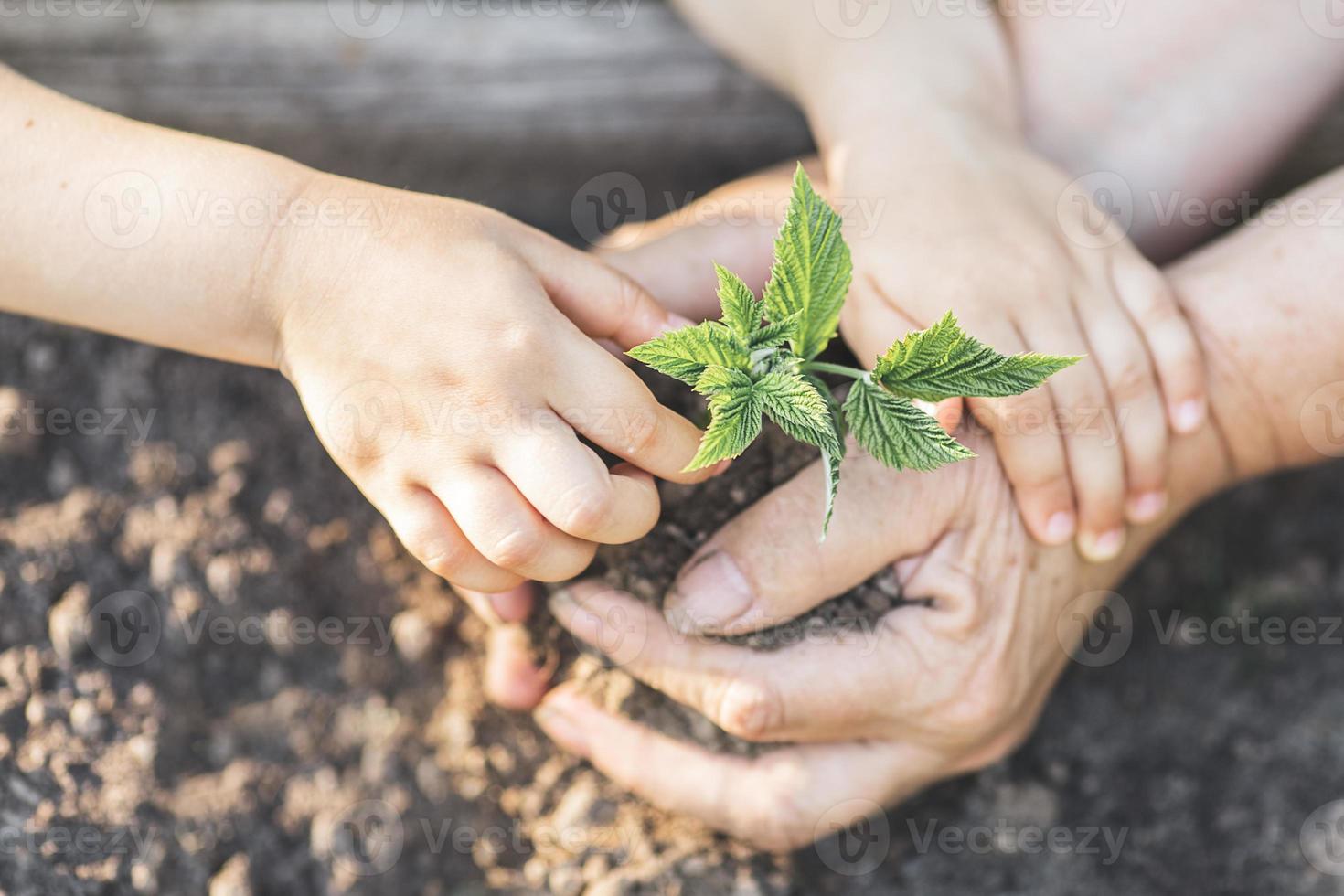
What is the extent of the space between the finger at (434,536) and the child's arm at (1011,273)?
0.63 metres

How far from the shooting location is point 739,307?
1.23 metres

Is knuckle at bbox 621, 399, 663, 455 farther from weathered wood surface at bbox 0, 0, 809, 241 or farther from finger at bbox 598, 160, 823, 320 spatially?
weathered wood surface at bbox 0, 0, 809, 241

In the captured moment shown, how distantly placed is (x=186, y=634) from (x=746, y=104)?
1.48 m

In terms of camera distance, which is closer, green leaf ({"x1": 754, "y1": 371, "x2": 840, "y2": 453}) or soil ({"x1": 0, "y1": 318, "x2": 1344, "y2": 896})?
green leaf ({"x1": 754, "y1": 371, "x2": 840, "y2": 453})

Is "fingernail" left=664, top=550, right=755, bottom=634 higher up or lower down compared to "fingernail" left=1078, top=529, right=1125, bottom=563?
higher up

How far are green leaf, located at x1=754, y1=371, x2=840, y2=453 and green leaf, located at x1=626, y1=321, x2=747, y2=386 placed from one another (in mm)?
48

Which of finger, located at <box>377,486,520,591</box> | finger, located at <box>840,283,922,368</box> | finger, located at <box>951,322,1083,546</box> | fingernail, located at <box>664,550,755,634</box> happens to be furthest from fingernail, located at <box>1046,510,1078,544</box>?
finger, located at <box>377,486,520,591</box>

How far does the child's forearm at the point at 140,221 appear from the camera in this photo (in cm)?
143

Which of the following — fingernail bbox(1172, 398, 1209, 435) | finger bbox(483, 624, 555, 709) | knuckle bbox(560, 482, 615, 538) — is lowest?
finger bbox(483, 624, 555, 709)

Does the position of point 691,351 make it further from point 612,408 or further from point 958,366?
point 958,366

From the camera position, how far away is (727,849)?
1.61 meters

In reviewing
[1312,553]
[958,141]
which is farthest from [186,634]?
[1312,553]

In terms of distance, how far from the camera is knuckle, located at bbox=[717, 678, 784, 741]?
1508 mm

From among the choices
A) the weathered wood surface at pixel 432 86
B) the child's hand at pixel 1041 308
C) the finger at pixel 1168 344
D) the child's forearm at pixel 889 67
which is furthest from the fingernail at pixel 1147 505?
the weathered wood surface at pixel 432 86
